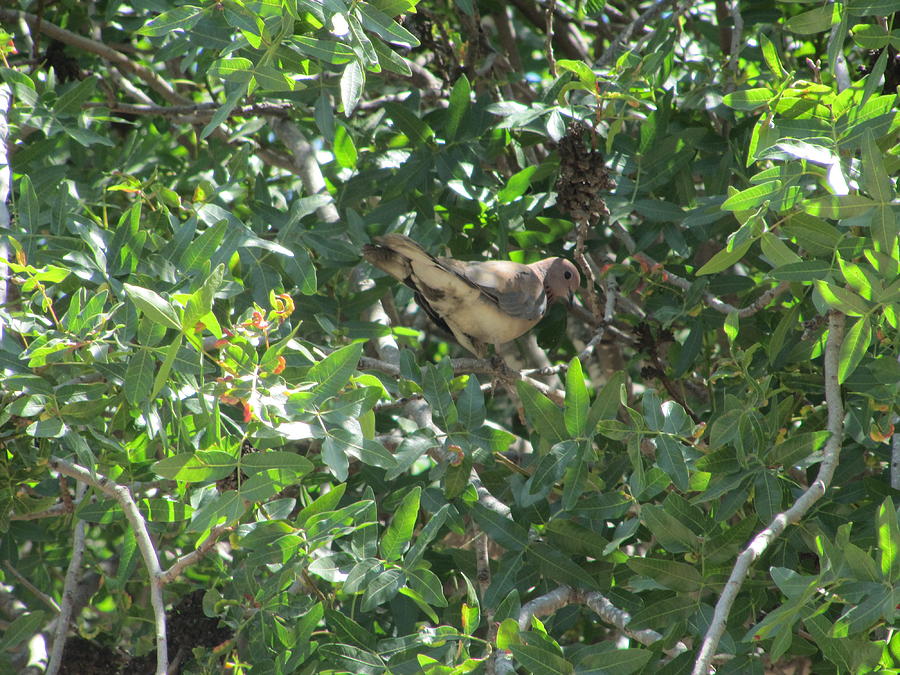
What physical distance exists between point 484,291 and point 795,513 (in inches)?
82.2

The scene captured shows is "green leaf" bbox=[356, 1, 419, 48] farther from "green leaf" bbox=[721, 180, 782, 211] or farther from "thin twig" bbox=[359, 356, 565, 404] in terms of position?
"thin twig" bbox=[359, 356, 565, 404]

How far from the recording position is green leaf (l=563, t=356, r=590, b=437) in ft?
9.41

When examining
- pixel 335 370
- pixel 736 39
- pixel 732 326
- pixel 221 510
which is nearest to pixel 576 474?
pixel 732 326

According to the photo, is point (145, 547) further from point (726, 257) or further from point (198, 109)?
point (198, 109)

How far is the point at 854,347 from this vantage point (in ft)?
8.55

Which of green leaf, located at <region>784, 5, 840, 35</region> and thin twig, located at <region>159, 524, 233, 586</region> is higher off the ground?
green leaf, located at <region>784, 5, 840, 35</region>

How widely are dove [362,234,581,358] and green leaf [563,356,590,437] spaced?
1.25 metres

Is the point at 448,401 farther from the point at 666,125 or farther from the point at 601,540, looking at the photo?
the point at 666,125

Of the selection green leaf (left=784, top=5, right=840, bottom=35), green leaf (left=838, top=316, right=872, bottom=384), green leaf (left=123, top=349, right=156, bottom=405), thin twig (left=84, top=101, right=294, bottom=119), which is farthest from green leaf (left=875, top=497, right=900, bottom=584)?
thin twig (left=84, top=101, right=294, bottom=119)

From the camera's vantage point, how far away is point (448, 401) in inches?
124

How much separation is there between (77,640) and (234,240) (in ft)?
5.72

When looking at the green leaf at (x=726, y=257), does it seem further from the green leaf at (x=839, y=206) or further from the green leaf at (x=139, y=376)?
the green leaf at (x=139, y=376)

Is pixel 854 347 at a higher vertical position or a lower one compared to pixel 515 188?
higher

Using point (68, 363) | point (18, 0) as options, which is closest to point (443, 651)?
point (68, 363)
